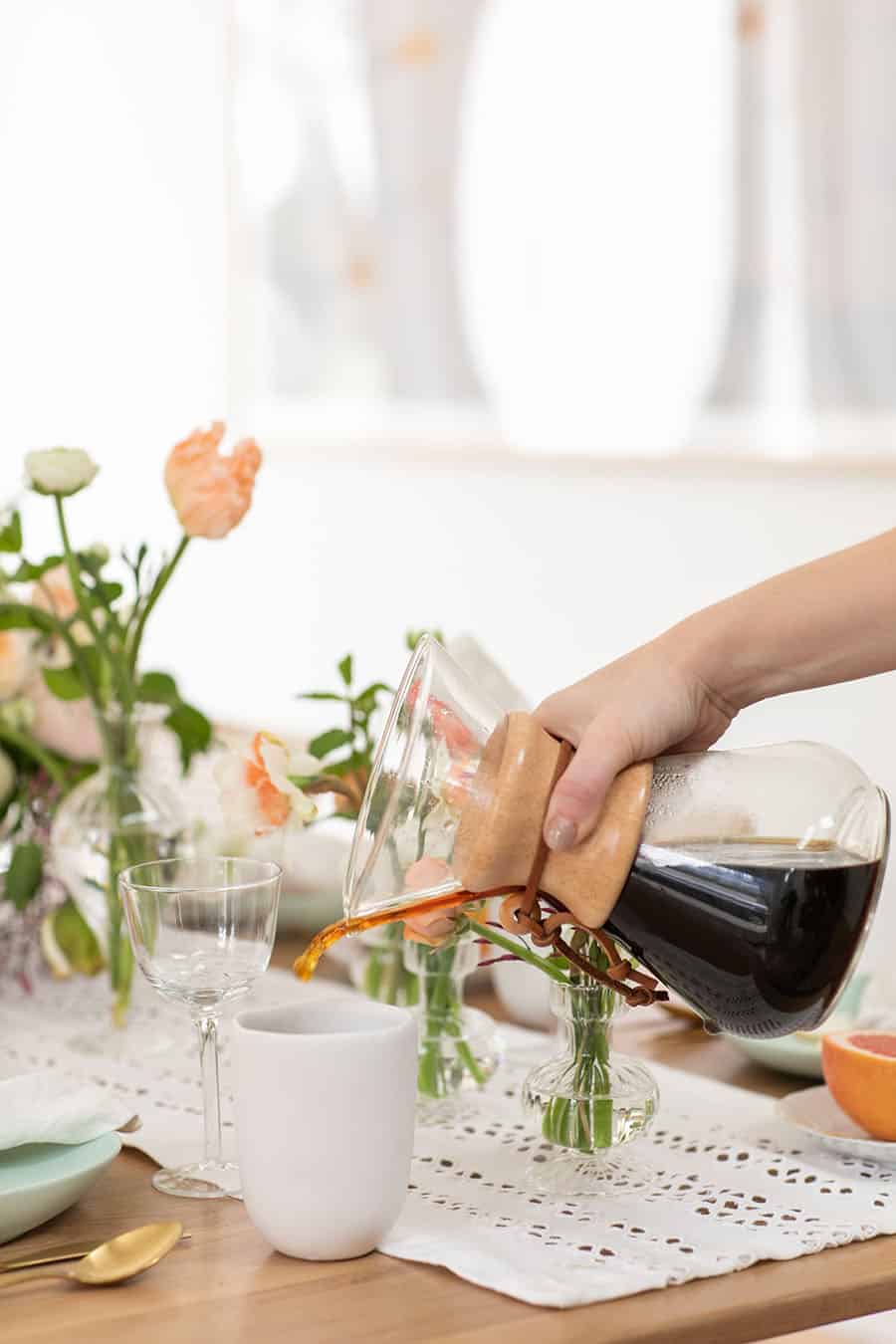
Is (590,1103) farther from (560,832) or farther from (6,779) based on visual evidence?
(6,779)

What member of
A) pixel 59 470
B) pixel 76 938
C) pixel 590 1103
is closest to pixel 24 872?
pixel 76 938

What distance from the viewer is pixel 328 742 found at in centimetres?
125

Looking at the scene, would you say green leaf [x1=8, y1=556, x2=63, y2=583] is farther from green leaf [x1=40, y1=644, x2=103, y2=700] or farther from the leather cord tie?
the leather cord tie

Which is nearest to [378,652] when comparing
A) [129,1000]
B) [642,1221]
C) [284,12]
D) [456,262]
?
[456,262]

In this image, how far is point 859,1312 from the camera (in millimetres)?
884

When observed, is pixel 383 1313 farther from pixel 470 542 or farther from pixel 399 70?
pixel 399 70

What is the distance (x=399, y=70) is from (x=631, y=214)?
701 millimetres

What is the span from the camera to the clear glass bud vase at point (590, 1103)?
1.01 metres

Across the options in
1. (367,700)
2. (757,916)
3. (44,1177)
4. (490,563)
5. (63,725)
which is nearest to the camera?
(757,916)

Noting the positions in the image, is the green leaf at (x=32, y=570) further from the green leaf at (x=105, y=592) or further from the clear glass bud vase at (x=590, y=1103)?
the clear glass bud vase at (x=590, y=1103)

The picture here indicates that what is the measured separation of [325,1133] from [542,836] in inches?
7.0

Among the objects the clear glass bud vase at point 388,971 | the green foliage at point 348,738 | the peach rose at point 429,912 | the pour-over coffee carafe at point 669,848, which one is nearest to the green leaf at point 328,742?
the green foliage at point 348,738

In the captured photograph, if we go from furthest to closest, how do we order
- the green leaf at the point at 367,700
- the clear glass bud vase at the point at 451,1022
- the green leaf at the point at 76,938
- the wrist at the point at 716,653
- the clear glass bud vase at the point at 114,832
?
1. the green leaf at the point at 76,938
2. the clear glass bud vase at the point at 114,832
3. the green leaf at the point at 367,700
4. the clear glass bud vase at the point at 451,1022
5. the wrist at the point at 716,653

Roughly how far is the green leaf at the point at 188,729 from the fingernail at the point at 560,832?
0.70 meters
